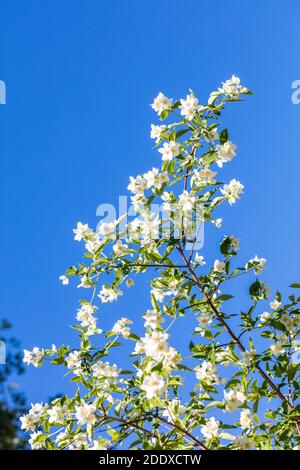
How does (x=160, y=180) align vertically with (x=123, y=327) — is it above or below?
above

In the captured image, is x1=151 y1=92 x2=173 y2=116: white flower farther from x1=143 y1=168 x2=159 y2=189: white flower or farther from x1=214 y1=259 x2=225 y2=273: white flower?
x1=214 y1=259 x2=225 y2=273: white flower

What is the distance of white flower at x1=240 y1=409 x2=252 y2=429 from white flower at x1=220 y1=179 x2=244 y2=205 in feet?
2.98

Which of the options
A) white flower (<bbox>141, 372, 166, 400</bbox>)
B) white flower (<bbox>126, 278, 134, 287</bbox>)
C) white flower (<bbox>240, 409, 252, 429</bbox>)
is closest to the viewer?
white flower (<bbox>141, 372, 166, 400</bbox>)

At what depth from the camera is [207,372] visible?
236 cm

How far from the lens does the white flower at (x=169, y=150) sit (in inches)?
98.8

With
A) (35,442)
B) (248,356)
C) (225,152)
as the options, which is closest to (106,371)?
(35,442)

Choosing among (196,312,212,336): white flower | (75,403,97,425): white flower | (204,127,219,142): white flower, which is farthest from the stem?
(75,403,97,425): white flower

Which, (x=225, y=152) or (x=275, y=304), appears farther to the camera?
(x=275, y=304)

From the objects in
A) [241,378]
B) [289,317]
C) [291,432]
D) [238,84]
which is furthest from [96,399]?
[238,84]

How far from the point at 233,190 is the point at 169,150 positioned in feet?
1.11

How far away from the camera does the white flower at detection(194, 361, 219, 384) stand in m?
2.34

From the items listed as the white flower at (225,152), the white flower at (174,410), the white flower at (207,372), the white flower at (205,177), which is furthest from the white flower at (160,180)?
the white flower at (174,410)

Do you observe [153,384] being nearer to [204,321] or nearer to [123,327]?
[123,327]

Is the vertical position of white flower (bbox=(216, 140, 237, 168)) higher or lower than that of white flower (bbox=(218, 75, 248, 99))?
lower
